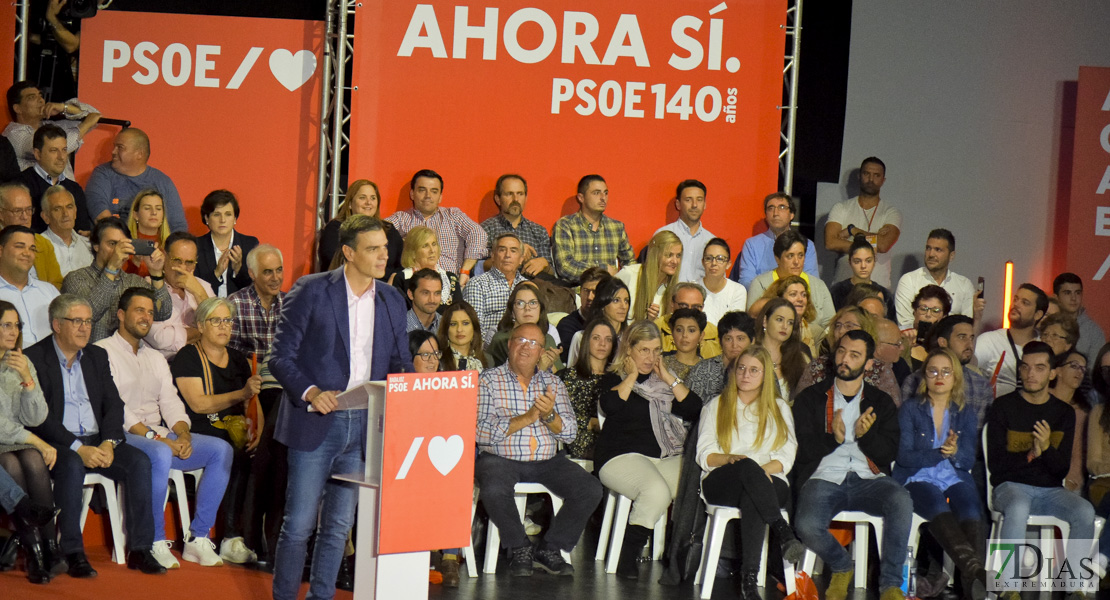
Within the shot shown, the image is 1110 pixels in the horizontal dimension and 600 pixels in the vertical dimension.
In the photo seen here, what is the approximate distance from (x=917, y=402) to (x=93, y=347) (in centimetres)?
385

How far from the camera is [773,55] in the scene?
8.17m

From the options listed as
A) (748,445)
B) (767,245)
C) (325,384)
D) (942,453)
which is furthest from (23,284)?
(942,453)

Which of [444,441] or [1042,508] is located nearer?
[444,441]

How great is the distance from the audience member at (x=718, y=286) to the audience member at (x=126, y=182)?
3.19m

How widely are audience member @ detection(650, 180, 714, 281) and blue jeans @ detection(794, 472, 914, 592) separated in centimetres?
243

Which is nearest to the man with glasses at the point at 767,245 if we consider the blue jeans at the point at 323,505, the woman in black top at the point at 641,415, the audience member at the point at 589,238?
the audience member at the point at 589,238

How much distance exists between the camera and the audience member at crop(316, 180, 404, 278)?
711 centimetres

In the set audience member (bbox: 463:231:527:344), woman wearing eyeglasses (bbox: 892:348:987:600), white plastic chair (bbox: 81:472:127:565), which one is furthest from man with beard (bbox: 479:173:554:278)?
white plastic chair (bbox: 81:472:127:565)

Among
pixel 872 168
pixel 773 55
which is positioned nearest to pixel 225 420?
pixel 773 55

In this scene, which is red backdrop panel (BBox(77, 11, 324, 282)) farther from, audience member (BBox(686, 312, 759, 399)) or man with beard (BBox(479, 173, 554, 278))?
audience member (BBox(686, 312, 759, 399))

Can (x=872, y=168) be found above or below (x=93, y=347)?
above

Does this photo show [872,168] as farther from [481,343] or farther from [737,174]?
[481,343]

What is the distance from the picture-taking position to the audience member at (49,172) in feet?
23.1

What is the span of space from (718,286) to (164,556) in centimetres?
343
